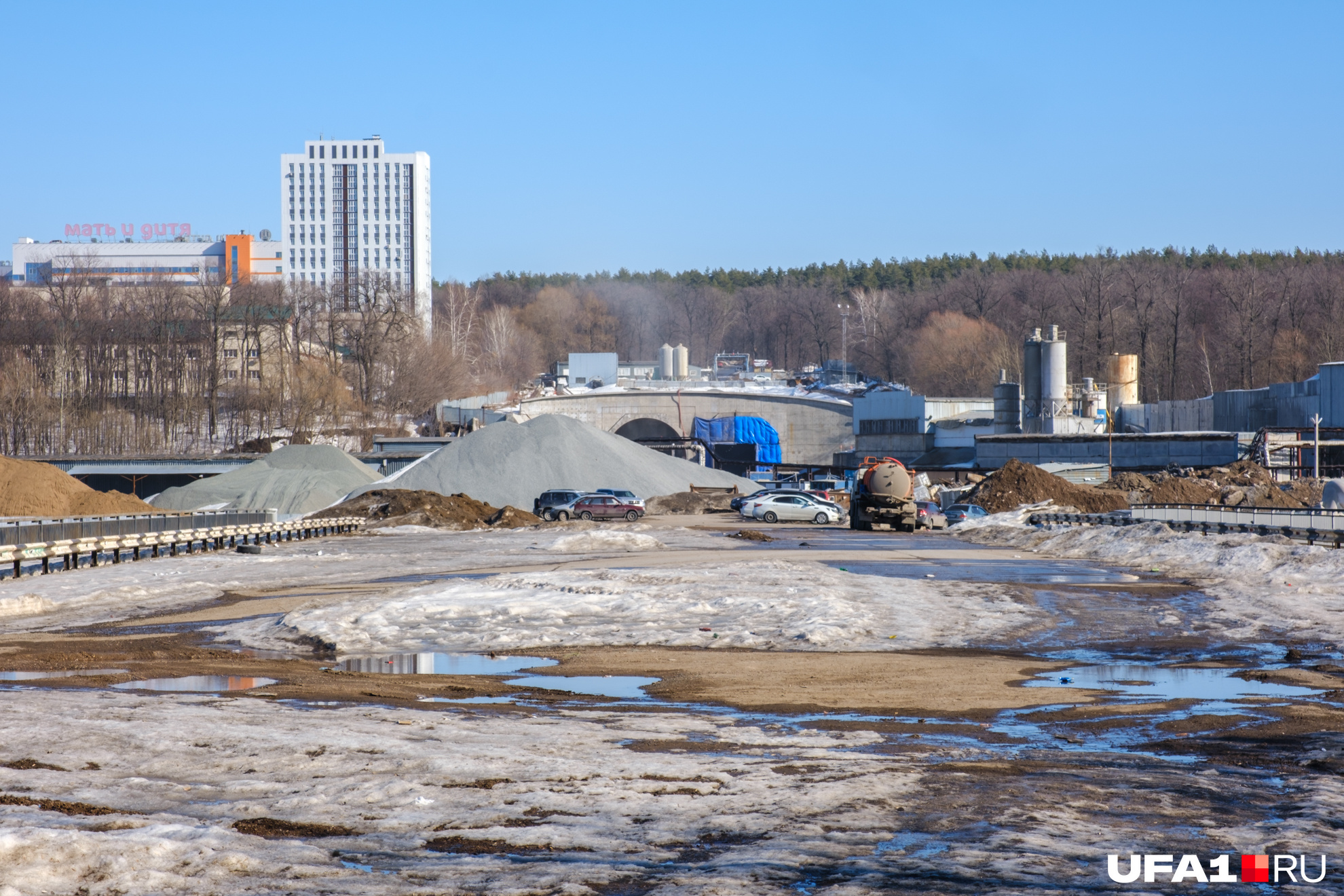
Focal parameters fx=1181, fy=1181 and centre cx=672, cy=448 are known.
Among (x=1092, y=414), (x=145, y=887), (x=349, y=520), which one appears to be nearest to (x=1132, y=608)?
(x=145, y=887)

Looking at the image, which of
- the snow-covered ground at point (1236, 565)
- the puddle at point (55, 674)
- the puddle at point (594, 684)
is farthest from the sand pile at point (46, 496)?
the puddle at point (594, 684)

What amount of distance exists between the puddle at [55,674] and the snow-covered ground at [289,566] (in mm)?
6373

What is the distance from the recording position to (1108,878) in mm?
6527

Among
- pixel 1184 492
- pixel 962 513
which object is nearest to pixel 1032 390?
pixel 1184 492

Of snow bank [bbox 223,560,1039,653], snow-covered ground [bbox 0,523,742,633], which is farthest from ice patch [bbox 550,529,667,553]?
snow bank [bbox 223,560,1039,653]

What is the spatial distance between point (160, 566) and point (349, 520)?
62.4ft

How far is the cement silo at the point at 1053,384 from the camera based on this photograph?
278 ft

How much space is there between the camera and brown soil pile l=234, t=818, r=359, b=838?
7324 millimetres

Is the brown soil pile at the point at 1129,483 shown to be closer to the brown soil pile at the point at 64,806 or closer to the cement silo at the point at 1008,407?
the cement silo at the point at 1008,407

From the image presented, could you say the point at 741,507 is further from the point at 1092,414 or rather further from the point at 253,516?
the point at 1092,414

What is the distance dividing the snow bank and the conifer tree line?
73.1m

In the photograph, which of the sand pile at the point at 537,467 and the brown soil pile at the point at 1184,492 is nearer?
the brown soil pile at the point at 1184,492

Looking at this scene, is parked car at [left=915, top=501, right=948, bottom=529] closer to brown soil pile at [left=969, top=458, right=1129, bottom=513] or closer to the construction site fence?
brown soil pile at [left=969, top=458, right=1129, bottom=513]

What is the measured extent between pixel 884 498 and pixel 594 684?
31.6 m
